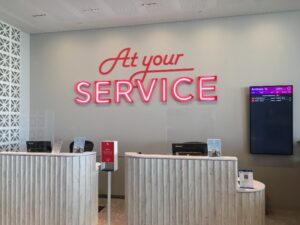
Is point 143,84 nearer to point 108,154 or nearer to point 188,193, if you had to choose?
point 108,154

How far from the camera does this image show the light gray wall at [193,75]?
17.2ft

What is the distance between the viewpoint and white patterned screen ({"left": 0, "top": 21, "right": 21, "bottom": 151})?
18.6 ft

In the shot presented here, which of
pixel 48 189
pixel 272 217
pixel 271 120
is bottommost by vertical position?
pixel 272 217

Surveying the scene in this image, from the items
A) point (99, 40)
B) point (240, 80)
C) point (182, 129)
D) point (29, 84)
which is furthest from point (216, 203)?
point (29, 84)

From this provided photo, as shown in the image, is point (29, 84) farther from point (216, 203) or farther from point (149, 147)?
point (216, 203)

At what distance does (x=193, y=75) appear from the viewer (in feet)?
18.5

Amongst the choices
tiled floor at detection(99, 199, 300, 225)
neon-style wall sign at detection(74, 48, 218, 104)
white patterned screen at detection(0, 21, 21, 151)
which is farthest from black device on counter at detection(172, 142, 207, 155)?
white patterned screen at detection(0, 21, 21, 151)

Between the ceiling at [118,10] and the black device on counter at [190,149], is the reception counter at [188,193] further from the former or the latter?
the ceiling at [118,10]

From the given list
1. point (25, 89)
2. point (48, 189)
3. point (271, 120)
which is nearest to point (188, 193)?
point (48, 189)

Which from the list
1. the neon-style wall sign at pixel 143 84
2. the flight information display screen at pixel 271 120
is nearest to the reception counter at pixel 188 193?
the flight information display screen at pixel 271 120

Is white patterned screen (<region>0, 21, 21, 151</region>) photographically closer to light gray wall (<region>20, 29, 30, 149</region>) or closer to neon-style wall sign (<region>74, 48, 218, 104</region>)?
light gray wall (<region>20, 29, 30, 149</region>)

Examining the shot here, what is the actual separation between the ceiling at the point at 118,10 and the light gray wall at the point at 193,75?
0.27m

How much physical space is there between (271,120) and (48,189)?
13.1ft

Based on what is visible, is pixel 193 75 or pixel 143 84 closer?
pixel 193 75
